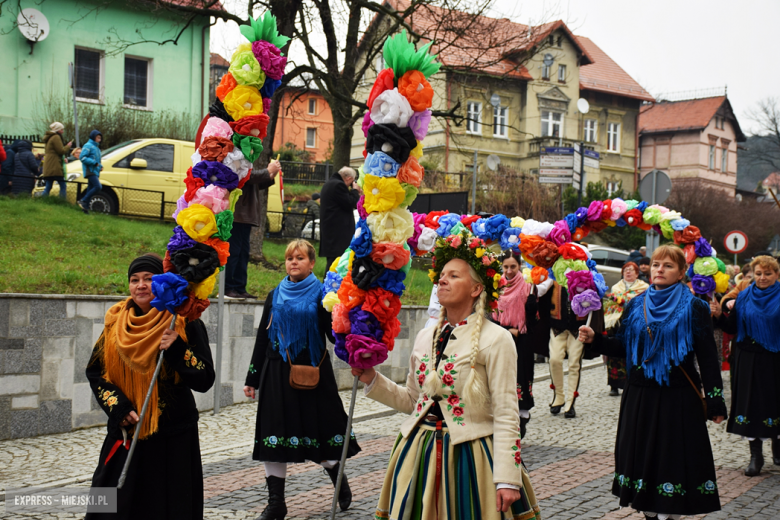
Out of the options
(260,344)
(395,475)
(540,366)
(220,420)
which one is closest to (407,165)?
(395,475)

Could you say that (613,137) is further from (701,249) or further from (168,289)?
(168,289)

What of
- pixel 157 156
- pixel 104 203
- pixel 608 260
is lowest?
pixel 608 260

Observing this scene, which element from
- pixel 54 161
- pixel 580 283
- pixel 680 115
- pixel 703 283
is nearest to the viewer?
pixel 580 283

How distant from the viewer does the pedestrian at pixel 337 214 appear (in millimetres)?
10648

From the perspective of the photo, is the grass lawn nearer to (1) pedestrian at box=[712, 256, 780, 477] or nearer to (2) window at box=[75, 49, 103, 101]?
(1) pedestrian at box=[712, 256, 780, 477]

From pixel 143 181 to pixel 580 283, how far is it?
1121 centimetres

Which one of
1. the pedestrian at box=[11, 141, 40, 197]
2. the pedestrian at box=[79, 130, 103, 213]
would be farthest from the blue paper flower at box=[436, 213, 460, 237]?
the pedestrian at box=[11, 141, 40, 197]

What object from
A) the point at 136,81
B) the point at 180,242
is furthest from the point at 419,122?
the point at 136,81

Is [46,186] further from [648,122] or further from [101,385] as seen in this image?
[648,122]

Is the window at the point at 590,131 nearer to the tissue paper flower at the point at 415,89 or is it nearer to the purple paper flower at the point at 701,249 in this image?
the purple paper flower at the point at 701,249

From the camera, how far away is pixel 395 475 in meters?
3.70

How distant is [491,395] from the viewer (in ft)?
11.7

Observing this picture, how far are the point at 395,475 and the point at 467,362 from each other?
0.65 m

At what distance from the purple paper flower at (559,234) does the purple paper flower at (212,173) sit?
408cm
